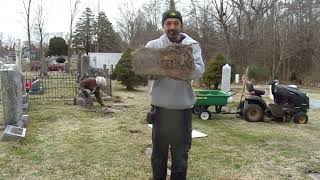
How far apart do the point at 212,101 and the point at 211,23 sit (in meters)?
27.2

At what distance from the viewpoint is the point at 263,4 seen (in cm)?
3428

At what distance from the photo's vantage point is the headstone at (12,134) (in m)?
6.97

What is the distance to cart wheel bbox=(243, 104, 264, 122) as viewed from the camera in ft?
33.2

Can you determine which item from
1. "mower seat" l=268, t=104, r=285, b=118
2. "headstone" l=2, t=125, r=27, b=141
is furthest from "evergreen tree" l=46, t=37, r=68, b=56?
"headstone" l=2, t=125, r=27, b=141

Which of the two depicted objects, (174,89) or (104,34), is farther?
(104,34)

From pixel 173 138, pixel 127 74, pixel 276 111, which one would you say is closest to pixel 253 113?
pixel 276 111

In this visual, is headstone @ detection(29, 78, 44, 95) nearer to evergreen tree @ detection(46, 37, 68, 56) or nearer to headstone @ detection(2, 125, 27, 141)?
headstone @ detection(2, 125, 27, 141)

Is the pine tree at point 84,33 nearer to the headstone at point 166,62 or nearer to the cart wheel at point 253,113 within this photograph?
the cart wheel at point 253,113

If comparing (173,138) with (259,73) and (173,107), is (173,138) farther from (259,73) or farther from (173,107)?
(259,73)

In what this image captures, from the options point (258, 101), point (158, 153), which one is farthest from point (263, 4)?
point (158, 153)

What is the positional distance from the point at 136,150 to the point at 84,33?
60105 mm

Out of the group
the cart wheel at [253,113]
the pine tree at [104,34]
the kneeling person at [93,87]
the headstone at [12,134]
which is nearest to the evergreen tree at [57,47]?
the pine tree at [104,34]

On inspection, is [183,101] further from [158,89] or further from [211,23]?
[211,23]

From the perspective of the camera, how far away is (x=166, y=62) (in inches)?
146
